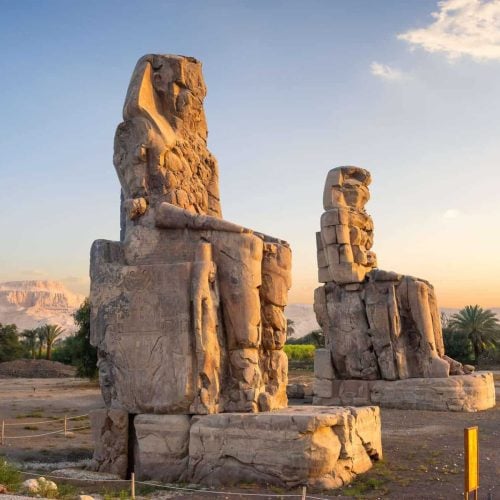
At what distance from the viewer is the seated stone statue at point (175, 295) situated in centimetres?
699

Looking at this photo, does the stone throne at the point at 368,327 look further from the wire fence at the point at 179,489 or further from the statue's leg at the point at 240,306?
the wire fence at the point at 179,489

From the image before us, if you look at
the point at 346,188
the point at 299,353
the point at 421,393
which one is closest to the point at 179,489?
the point at 421,393

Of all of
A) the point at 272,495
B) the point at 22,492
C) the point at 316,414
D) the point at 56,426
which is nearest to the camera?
the point at 22,492

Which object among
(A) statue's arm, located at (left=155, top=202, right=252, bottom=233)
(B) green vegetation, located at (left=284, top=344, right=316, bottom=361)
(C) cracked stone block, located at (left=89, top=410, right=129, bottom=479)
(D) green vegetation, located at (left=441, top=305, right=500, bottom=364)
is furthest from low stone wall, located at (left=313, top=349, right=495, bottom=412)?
(B) green vegetation, located at (left=284, top=344, right=316, bottom=361)

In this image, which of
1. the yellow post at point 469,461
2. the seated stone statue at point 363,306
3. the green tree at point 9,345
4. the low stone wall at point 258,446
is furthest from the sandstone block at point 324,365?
the green tree at point 9,345

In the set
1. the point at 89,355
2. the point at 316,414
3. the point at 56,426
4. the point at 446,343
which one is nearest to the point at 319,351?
the point at 56,426

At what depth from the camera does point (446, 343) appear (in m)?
27.4

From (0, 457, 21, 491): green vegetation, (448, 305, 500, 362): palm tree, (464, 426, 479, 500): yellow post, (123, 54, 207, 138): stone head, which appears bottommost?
(0, 457, 21, 491): green vegetation

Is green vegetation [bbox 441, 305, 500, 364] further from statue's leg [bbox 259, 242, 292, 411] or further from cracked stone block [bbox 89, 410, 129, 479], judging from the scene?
cracked stone block [bbox 89, 410, 129, 479]

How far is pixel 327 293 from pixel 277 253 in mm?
6450

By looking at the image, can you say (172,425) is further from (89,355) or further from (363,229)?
(89,355)

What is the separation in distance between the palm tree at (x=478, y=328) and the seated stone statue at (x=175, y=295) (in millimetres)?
21643

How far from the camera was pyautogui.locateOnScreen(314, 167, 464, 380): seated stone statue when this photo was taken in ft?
42.0

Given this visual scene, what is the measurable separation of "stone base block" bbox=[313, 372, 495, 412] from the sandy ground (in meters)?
0.36
